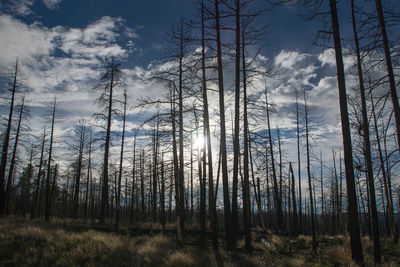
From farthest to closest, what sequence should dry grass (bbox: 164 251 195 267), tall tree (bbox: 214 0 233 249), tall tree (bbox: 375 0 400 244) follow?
tall tree (bbox: 214 0 233 249)
tall tree (bbox: 375 0 400 244)
dry grass (bbox: 164 251 195 267)

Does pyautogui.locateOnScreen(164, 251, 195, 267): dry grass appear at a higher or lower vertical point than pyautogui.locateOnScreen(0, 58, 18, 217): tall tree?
lower

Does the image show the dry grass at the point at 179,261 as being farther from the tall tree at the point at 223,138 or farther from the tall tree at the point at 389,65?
the tall tree at the point at 389,65

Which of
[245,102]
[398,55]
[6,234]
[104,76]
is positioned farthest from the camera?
[104,76]

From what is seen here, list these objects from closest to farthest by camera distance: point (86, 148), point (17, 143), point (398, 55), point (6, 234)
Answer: point (398, 55) → point (6, 234) → point (17, 143) → point (86, 148)

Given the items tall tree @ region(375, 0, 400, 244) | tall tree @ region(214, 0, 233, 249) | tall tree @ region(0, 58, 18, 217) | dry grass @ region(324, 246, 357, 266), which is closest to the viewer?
tall tree @ region(375, 0, 400, 244)

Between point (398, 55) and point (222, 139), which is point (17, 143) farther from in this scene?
point (398, 55)

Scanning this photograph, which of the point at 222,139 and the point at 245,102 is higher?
the point at 245,102

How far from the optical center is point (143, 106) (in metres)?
10.6

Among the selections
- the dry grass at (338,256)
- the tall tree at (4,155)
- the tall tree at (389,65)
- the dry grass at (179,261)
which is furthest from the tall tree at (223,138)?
the tall tree at (4,155)

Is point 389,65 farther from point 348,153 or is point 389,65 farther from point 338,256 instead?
point 338,256

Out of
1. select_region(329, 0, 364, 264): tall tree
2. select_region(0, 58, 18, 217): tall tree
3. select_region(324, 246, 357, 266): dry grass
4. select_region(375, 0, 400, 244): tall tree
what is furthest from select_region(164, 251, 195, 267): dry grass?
select_region(0, 58, 18, 217): tall tree

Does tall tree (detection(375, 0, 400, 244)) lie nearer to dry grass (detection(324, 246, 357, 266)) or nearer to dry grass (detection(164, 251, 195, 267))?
dry grass (detection(324, 246, 357, 266))

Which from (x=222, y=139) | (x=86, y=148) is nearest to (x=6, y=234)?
(x=222, y=139)

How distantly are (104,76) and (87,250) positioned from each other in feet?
42.0
